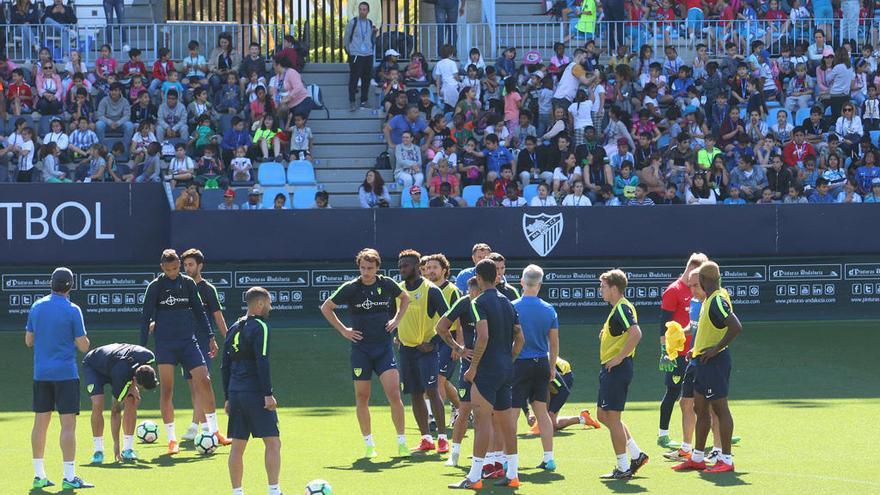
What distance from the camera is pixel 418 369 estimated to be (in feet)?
42.5

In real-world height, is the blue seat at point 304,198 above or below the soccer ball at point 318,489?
above

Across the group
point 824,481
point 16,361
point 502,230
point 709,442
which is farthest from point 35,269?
point 824,481

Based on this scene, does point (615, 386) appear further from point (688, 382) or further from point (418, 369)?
point (418, 369)

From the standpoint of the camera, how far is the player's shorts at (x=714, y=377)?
37.2ft

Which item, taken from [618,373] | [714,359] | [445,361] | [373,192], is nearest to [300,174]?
[373,192]

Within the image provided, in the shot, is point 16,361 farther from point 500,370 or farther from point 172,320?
point 500,370

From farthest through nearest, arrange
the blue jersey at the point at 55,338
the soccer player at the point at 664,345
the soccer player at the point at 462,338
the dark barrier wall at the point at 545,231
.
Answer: the dark barrier wall at the point at 545,231 < the soccer player at the point at 664,345 < the blue jersey at the point at 55,338 < the soccer player at the point at 462,338

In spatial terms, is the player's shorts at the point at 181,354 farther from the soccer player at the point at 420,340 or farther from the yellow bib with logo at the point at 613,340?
the yellow bib with logo at the point at 613,340

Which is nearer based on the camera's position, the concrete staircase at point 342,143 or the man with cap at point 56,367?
the man with cap at point 56,367

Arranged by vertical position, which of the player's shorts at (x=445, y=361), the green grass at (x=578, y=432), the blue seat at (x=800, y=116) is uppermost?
the blue seat at (x=800, y=116)

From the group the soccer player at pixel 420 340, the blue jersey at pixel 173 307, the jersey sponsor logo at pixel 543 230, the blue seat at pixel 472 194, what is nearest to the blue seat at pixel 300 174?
the blue seat at pixel 472 194

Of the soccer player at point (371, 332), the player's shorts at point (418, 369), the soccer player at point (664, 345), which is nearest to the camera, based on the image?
the soccer player at point (371, 332)

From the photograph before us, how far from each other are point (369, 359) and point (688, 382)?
115 inches

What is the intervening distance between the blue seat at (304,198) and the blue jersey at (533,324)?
1152 cm
